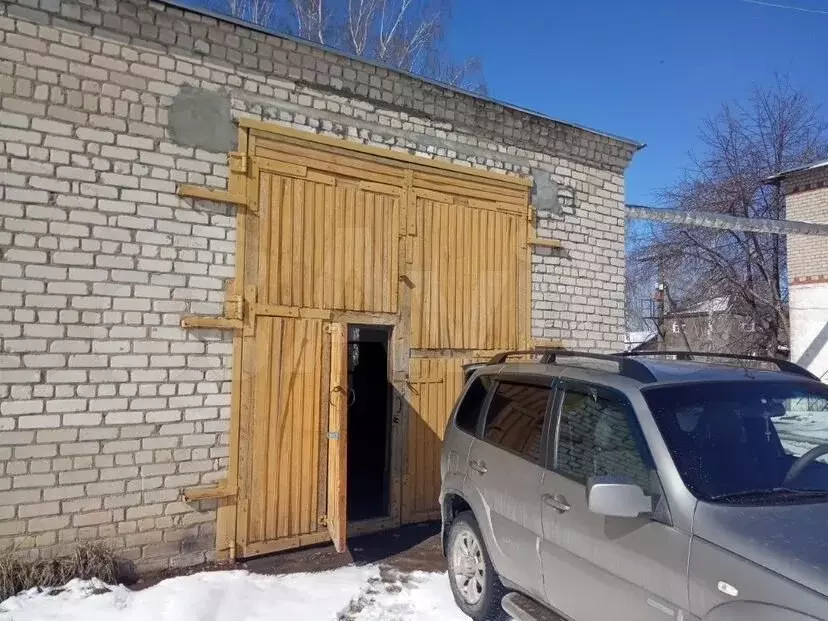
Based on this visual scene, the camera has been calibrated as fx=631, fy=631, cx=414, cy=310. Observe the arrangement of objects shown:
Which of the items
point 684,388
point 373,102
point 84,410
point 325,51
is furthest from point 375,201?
point 684,388

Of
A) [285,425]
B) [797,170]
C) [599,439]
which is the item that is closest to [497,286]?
[285,425]

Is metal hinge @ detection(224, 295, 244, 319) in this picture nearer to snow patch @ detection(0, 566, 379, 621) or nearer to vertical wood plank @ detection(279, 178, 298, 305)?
vertical wood plank @ detection(279, 178, 298, 305)

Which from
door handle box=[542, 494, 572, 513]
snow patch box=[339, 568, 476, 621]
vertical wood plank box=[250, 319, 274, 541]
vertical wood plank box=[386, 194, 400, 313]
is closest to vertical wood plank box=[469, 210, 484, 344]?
vertical wood plank box=[386, 194, 400, 313]

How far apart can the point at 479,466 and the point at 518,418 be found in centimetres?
48

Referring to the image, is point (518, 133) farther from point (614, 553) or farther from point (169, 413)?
point (614, 553)

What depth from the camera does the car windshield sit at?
110 inches

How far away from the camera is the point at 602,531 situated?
3.04 metres

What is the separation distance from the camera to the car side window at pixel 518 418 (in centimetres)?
386

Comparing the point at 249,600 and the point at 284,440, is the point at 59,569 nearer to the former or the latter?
the point at 249,600

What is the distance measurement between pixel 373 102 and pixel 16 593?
5.30 m

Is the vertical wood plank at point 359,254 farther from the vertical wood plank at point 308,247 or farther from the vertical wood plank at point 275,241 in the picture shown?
the vertical wood plank at point 275,241

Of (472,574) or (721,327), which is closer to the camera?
(472,574)

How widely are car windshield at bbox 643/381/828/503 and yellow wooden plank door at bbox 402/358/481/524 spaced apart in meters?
3.77

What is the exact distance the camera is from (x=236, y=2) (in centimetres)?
1653
